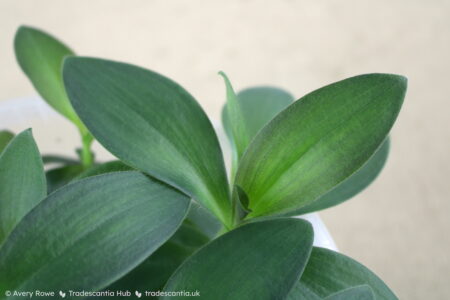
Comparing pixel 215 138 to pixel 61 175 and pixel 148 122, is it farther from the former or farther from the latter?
pixel 61 175

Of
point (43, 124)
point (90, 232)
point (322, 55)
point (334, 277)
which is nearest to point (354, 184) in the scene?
point (334, 277)

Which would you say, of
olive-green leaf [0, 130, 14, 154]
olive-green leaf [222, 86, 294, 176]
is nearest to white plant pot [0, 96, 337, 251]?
olive-green leaf [222, 86, 294, 176]

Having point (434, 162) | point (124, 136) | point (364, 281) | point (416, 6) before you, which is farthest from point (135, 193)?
point (416, 6)

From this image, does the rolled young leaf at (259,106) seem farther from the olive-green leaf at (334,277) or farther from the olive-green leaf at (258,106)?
the olive-green leaf at (334,277)

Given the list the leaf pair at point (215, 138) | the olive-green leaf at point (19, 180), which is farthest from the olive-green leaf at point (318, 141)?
the olive-green leaf at point (19, 180)

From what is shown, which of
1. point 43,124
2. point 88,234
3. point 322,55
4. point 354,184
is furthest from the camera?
point 322,55
